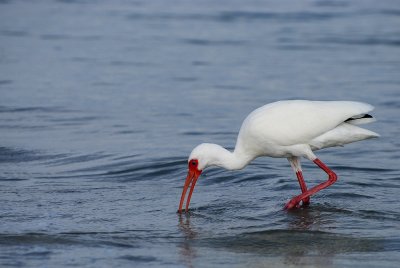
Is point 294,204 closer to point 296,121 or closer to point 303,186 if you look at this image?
point 303,186

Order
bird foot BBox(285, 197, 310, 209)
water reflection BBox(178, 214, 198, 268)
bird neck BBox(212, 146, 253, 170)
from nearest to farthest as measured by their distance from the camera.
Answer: water reflection BBox(178, 214, 198, 268) < bird foot BBox(285, 197, 310, 209) < bird neck BBox(212, 146, 253, 170)

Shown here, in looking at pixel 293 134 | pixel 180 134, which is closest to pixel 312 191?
pixel 293 134

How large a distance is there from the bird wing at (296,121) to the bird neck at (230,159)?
25 cm

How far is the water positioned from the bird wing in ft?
2.00

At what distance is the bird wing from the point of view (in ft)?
28.5

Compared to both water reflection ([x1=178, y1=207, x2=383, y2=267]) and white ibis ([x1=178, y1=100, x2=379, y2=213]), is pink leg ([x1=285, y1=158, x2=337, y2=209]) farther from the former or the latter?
water reflection ([x1=178, y1=207, x2=383, y2=267])

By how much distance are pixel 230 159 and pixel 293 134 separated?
0.64m

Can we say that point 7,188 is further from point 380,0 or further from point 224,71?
point 380,0

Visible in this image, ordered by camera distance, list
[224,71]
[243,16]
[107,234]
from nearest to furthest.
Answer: [107,234] → [224,71] → [243,16]

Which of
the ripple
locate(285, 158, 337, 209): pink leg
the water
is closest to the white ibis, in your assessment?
locate(285, 158, 337, 209): pink leg

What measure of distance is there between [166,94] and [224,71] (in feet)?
6.28

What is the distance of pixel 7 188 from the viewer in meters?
9.16

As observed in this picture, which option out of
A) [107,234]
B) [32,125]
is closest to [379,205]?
[107,234]

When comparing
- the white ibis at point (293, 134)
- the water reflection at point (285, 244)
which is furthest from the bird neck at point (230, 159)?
the water reflection at point (285, 244)
